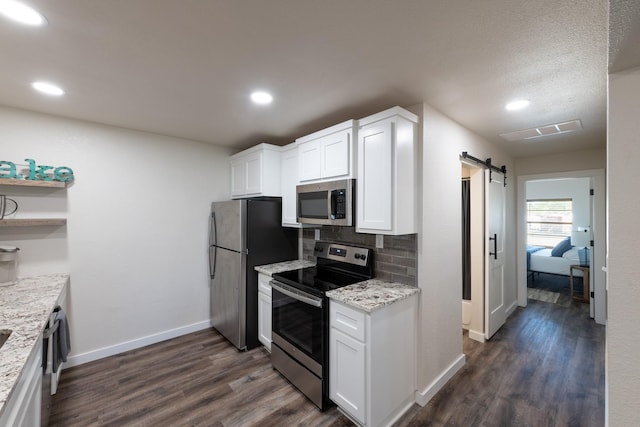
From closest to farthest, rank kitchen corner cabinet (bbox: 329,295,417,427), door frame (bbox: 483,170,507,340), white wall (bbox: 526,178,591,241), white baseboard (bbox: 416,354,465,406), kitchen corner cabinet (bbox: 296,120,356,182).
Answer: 1. kitchen corner cabinet (bbox: 329,295,417,427)
2. white baseboard (bbox: 416,354,465,406)
3. kitchen corner cabinet (bbox: 296,120,356,182)
4. door frame (bbox: 483,170,507,340)
5. white wall (bbox: 526,178,591,241)

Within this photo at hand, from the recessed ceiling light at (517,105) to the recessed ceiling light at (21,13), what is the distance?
306cm

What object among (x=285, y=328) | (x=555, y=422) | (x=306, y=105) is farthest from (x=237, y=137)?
(x=555, y=422)

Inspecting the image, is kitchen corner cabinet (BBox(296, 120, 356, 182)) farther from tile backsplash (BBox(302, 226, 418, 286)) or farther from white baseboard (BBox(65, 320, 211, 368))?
white baseboard (BBox(65, 320, 211, 368))

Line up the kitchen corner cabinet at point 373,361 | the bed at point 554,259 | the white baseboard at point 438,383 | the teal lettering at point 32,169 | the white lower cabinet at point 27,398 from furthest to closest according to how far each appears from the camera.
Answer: the bed at point 554,259
the teal lettering at point 32,169
the white baseboard at point 438,383
the kitchen corner cabinet at point 373,361
the white lower cabinet at point 27,398

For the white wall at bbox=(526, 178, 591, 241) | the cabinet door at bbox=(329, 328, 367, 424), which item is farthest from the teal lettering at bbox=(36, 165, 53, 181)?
the white wall at bbox=(526, 178, 591, 241)

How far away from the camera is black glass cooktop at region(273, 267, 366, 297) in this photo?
7.38 ft

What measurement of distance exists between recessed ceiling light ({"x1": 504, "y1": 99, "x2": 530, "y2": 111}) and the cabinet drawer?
210 centimetres

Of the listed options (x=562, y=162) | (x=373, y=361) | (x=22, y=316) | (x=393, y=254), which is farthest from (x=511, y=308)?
(x=22, y=316)

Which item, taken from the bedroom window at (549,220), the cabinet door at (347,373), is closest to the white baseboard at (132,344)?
the cabinet door at (347,373)

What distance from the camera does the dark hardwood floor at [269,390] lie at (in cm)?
205

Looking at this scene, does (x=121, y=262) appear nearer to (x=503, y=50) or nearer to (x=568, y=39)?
(x=503, y=50)

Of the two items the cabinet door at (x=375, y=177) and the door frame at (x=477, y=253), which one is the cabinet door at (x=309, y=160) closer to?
the cabinet door at (x=375, y=177)

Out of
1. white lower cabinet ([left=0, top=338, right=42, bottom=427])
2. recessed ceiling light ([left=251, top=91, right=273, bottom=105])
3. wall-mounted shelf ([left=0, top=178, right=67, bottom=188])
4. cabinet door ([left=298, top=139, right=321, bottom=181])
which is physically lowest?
white lower cabinet ([left=0, top=338, right=42, bottom=427])

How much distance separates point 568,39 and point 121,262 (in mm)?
4113
